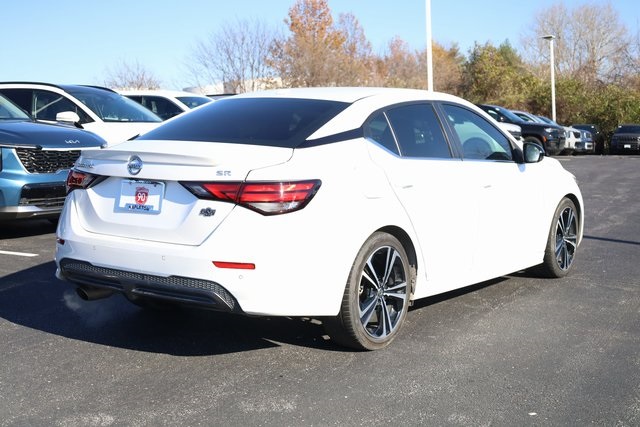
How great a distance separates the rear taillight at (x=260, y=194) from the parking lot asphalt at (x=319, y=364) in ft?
3.03

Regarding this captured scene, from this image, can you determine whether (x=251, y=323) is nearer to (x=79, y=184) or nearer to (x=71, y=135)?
(x=79, y=184)

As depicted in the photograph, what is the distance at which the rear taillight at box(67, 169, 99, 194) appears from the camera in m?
4.70

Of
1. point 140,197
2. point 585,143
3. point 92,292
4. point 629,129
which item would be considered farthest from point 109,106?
point 629,129

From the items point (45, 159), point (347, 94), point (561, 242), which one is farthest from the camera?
point (45, 159)

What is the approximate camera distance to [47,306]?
5.80 m

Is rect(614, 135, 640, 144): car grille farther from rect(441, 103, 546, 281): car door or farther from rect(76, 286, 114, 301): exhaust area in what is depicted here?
rect(76, 286, 114, 301): exhaust area

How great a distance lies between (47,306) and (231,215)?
Answer: 234cm

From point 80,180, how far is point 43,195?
Answer: 398cm

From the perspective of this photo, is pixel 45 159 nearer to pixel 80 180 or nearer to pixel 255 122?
pixel 80 180

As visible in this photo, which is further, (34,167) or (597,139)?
(597,139)

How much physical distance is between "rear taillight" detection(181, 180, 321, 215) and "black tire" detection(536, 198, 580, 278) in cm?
321

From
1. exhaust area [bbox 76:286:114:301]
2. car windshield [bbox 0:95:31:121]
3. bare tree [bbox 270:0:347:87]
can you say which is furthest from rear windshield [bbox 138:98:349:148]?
bare tree [bbox 270:0:347:87]

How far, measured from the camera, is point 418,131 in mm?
5375

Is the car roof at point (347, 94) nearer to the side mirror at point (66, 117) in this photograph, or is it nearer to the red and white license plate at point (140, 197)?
the red and white license plate at point (140, 197)
